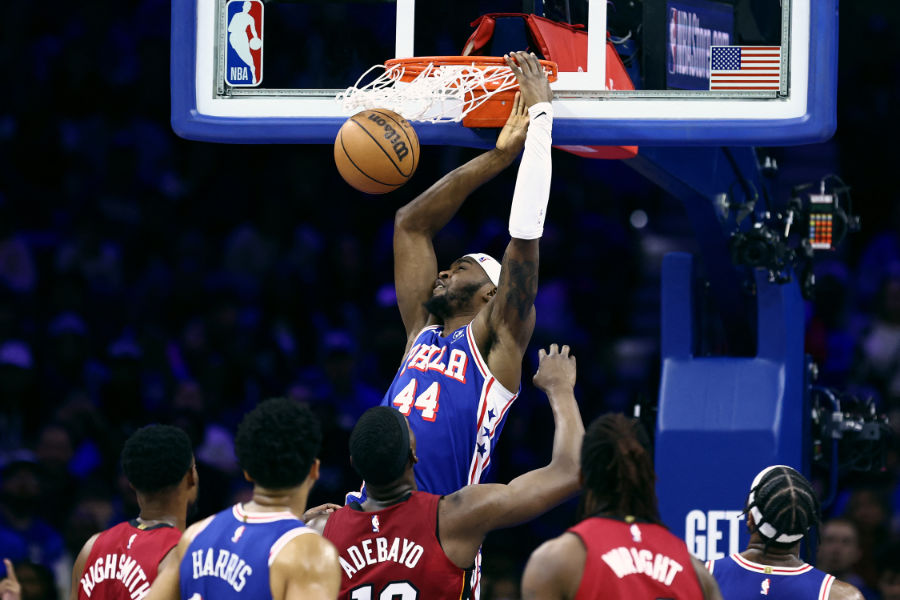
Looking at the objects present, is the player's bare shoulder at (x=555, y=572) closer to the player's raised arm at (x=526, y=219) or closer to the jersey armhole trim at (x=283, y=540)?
the jersey armhole trim at (x=283, y=540)

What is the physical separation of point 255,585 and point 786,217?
3915 millimetres

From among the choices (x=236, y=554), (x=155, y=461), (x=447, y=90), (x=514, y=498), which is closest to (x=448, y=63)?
(x=447, y=90)

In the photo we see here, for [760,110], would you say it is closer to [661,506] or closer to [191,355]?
[661,506]

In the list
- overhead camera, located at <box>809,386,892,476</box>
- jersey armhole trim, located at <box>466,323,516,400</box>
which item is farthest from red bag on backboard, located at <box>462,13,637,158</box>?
overhead camera, located at <box>809,386,892,476</box>

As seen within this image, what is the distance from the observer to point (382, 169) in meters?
4.79

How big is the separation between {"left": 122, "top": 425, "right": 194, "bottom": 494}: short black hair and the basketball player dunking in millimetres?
901

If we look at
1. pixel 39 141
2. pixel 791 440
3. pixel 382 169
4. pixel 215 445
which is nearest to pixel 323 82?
pixel 382 169

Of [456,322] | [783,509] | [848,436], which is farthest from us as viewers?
[848,436]

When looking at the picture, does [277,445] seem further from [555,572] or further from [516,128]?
[516,128]

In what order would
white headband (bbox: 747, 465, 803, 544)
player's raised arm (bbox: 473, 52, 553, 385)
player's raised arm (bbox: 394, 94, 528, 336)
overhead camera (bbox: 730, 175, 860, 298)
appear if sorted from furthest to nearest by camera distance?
overhead camera (bbox: 730, 175, 860, 298) < player's raised arm (bbox: 394, 94, 528, 336) < player's raised arm (bbox: 473, 52, 553, 385) < white headband (bbox: 747, 465, 803, 544)

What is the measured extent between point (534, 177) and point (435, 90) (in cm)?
48

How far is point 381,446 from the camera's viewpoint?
13.6 feet

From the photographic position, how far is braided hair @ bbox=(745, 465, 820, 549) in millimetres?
4465

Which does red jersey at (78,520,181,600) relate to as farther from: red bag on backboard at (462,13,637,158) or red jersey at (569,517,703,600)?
red bag on backboard at (462,13,637,158)
